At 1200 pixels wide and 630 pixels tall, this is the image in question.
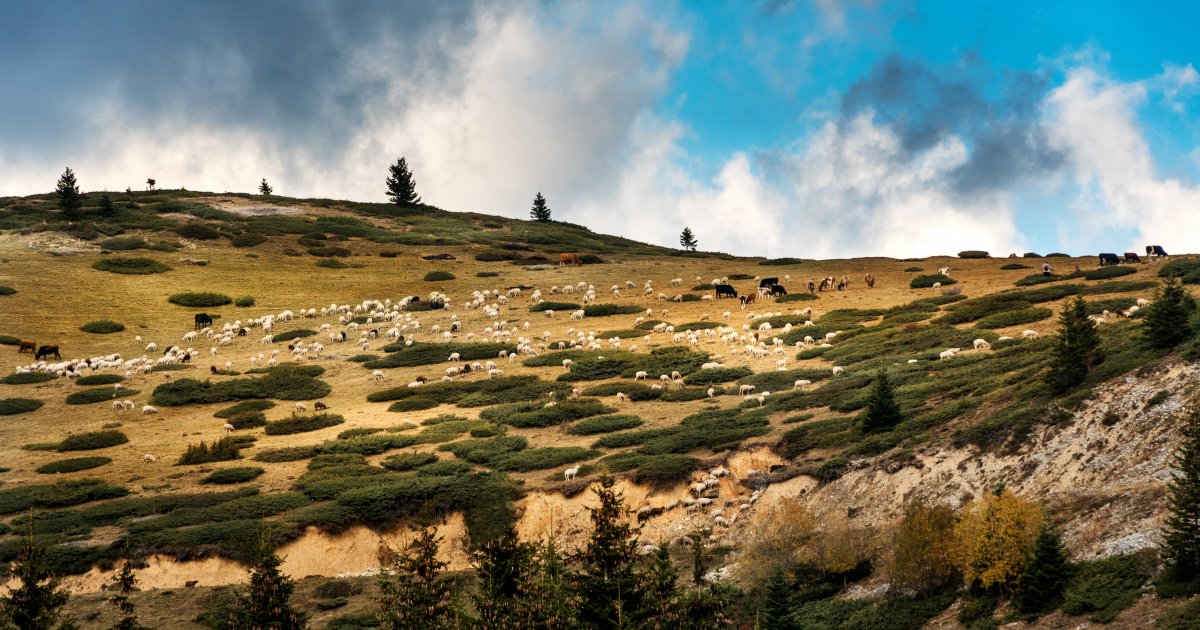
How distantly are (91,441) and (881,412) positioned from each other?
1655 inches

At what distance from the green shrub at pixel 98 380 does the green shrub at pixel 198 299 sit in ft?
66.7

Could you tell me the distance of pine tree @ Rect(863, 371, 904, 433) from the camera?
43.4 metres

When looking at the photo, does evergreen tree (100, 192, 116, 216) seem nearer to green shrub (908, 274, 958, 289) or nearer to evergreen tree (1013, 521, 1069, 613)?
green shrub (908, 274, 958, 289)

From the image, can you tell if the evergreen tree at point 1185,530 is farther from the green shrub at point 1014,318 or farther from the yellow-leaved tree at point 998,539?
the green shrub at point 1014,318

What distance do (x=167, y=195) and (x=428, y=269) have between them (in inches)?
2293

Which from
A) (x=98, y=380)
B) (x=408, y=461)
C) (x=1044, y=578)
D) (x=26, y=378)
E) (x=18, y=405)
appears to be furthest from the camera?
(x=98, y=380)

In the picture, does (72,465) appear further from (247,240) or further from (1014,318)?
(247,240)

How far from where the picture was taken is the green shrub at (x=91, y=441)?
175 feet

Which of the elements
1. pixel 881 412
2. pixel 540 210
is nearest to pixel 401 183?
pixel 540 210

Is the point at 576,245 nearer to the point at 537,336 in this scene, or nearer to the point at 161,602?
the point at 537,336

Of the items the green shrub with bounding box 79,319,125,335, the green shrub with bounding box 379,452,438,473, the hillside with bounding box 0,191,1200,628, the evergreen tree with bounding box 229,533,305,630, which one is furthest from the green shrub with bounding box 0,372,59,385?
the evergreen tree with bounding box 229,533,305,630

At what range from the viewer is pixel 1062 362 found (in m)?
38.4

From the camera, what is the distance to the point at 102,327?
78500 mm

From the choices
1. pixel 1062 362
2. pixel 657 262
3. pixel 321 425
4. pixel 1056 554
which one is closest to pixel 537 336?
pixel 321 425
